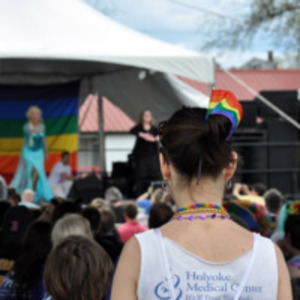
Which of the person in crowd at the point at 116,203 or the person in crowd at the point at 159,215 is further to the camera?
the person in crowd at the point at 116,203

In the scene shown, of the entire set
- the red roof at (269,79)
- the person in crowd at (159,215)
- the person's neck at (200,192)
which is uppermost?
the red roof at (269,79)

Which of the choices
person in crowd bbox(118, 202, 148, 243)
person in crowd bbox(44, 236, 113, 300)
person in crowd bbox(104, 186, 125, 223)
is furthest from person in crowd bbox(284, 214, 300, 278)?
person in crowd bbox(104, 186, 125, 223)

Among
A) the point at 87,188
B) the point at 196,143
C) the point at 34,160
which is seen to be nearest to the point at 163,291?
the point at 196,143

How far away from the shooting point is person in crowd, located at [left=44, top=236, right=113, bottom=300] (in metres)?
2.47

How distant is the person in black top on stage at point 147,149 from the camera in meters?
Result: 9.80

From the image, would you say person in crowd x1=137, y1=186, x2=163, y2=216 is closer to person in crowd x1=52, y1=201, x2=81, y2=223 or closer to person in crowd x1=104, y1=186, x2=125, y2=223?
person in crowd x1=104, y1=186, x2=125, y2=223

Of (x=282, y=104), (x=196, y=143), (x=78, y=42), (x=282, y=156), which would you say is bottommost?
(x=196, y=143)

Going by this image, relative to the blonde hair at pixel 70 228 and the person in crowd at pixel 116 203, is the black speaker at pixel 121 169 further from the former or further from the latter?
the blonde hair at pixel 70 228

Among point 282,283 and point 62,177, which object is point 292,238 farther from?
point 62,177

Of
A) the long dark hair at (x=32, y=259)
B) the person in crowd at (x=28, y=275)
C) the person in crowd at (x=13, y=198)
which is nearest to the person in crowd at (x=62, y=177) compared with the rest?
the person in crowd at (x=13, y=198)

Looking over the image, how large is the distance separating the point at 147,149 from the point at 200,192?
8.34 m

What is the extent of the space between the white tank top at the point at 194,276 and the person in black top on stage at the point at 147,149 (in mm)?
8288

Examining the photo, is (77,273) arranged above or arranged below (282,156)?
below

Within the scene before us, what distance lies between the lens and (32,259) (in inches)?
131
